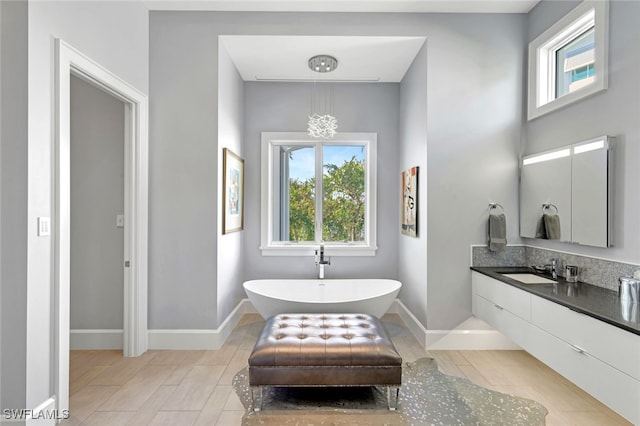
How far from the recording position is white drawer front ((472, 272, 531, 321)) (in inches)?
97.4

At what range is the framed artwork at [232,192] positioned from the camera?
3494 millimetres

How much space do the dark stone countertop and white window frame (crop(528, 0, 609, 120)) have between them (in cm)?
132

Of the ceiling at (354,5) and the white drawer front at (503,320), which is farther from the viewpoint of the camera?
the ceiling at (354,5)

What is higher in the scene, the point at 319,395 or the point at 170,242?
the point at 170,242

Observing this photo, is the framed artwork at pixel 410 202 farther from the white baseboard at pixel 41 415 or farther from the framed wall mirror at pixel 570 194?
the white baseboard at pixel 41 415

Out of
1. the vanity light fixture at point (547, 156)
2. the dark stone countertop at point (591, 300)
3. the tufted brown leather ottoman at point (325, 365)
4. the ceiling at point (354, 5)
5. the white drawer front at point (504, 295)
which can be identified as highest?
the ceiling at point (354, 5)

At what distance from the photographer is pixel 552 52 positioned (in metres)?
3.08

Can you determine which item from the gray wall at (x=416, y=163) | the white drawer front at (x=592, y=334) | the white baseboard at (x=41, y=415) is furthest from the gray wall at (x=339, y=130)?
the white baseboard at (x=41, y=415)

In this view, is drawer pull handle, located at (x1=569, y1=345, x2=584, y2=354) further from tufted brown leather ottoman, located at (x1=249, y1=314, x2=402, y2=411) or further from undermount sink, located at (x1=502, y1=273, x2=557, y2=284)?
tufted brown leather ottoman, located at (x1=249, y1=314, x2=402, y2=411)

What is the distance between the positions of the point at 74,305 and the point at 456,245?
11.4ft

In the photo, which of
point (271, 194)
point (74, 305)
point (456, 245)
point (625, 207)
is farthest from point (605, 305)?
point (74, 305)

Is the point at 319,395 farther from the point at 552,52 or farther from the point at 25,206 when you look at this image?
the point at 552,52

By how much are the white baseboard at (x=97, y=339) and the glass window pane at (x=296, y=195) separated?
6.56 feet

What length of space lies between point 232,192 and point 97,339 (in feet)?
5.93
